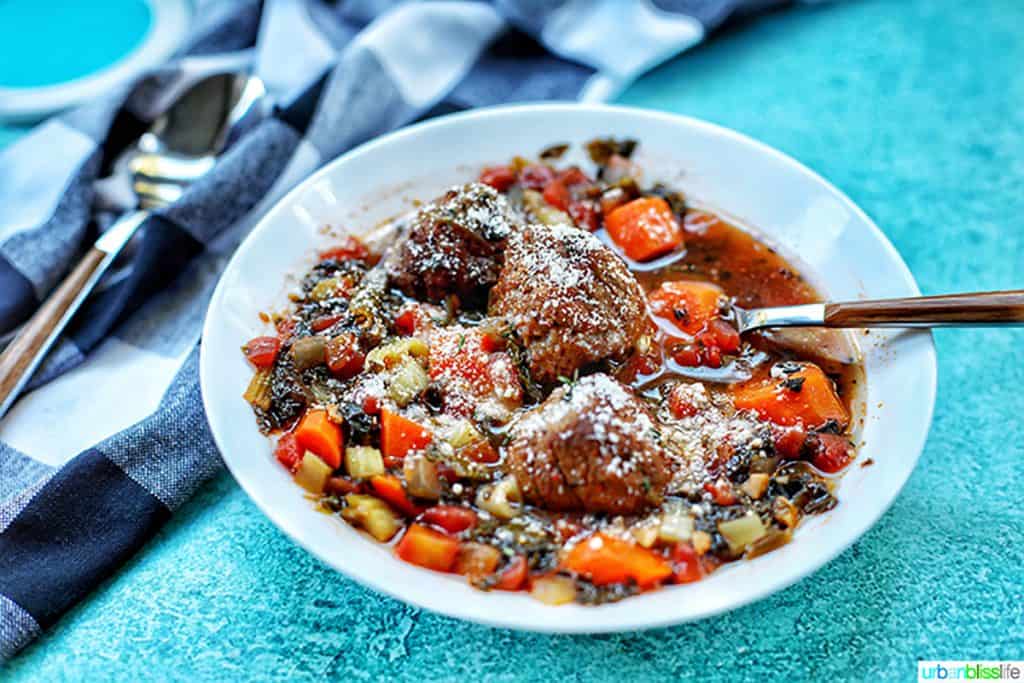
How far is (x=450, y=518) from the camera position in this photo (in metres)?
3.49

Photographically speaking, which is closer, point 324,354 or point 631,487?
point 631,487

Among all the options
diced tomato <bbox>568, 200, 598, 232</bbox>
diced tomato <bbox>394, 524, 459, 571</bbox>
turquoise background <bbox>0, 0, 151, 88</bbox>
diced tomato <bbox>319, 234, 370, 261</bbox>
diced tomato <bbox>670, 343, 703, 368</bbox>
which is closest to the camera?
diced tomato <bbox>394, 524, 459, 571</bbox>

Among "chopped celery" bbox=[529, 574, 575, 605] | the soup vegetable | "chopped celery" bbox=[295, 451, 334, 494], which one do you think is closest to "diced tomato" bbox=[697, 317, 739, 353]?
→ the soup vegetable

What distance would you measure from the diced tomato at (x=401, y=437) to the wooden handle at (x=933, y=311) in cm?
167

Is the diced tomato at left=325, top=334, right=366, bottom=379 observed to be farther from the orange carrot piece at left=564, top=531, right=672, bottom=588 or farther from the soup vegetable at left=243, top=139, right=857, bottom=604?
the orange carrot piece at left=564, top=531, right=672, bottom=588

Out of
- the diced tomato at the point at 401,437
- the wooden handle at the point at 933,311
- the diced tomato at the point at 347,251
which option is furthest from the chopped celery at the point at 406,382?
the wooden handle at the point at 933,311

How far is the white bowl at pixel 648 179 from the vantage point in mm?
3211

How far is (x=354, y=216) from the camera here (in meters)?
4.75

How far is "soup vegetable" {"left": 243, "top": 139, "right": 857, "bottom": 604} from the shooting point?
3.41 m

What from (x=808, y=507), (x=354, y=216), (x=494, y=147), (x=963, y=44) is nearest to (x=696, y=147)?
(x=494, y=147)

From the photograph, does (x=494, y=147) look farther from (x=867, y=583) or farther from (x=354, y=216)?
(x=867, y=583)

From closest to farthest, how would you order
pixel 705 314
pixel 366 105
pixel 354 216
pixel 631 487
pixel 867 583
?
pixel 631 487 < pixel 867 583 < pixel 705 314 < pixel 354 216 < pixel 366 105

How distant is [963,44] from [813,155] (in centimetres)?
158

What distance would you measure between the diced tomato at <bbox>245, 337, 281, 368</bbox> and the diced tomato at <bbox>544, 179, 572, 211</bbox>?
4.87 feet
